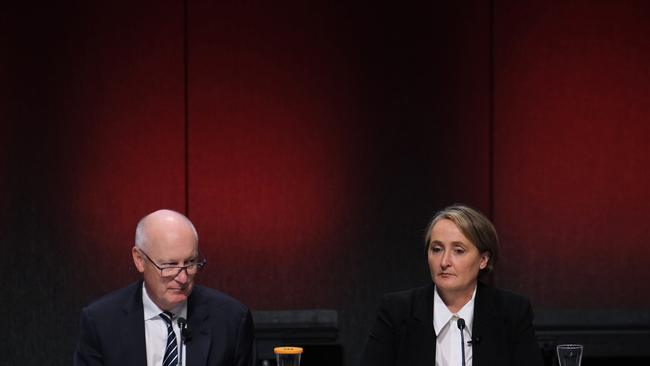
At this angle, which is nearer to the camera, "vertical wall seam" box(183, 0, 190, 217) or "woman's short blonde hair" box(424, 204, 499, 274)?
"woman's short blonde hair" box(424, 204, 499, 274)

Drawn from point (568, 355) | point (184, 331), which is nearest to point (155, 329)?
point (184, 331)

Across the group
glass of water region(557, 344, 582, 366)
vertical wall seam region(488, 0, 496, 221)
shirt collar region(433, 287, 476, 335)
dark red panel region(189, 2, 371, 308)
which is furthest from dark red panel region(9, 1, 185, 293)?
glass of water region(557, 344, 582, 366)

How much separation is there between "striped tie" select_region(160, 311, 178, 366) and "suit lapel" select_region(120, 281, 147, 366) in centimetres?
6

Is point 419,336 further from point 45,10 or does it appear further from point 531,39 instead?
point 45,10

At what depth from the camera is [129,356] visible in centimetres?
295

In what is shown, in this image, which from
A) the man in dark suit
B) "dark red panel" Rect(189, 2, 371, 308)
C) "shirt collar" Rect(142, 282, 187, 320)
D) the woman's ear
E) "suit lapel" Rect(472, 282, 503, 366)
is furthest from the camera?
"dark red panel" Rect(189, 2, 371, 308)

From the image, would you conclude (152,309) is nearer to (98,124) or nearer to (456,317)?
(456,317)

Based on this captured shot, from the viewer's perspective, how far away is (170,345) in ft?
9.80

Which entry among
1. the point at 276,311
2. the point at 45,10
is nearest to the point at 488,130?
the point at 276,311

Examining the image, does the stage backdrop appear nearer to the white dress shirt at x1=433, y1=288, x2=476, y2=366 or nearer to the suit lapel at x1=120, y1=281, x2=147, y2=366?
the white dress shirt at x1=433, y1=288, x2=476, y2=366

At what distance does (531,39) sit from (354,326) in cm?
173

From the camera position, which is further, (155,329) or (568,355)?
(155,329)

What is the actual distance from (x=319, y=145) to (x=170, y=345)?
7.10 ft

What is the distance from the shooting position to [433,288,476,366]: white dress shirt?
10.7ft
